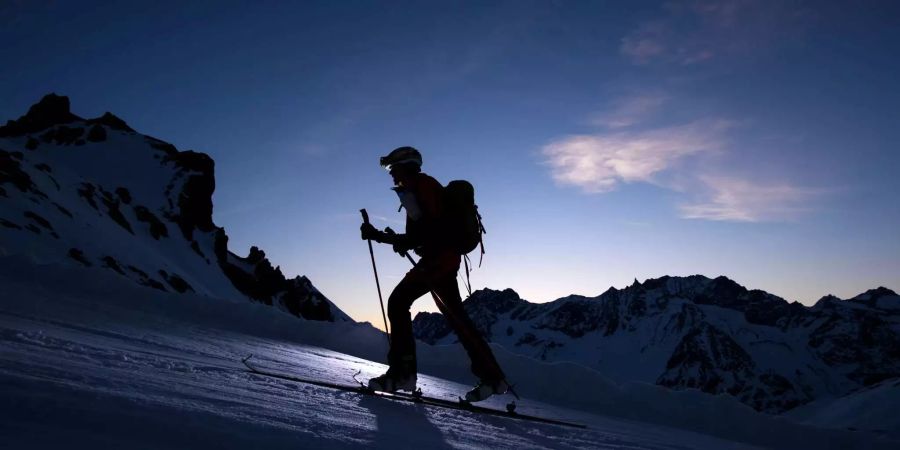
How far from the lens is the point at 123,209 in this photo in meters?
96.6

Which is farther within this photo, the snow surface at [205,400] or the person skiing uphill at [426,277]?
→ the person skiing uphill at [426,277]

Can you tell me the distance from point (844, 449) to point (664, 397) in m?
2.11

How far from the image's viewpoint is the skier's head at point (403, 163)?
545cm

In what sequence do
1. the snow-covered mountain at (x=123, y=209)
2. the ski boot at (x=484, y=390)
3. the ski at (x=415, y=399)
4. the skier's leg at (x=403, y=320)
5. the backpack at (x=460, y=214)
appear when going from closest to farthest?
the ski at (x=415, y=399), the ski boot at (x=484, y=390), the skier's leg at (x=403, y=320), the backpack at (x=460, y=214), the snow-covered mountain at (x=123, y=209)

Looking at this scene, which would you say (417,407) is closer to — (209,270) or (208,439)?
(208,439)

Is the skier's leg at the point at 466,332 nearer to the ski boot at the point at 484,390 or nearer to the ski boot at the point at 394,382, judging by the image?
the ski boot at the point at 484,390

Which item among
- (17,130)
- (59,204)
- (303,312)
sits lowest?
(303,312)

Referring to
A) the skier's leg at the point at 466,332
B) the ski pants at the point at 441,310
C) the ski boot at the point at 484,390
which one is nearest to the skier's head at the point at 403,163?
the ski pants at the point at 441,310

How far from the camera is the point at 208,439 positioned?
78.9 inches

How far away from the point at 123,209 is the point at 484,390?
352 ft

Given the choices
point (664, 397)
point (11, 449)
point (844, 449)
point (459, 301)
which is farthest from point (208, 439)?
point (844, 449)

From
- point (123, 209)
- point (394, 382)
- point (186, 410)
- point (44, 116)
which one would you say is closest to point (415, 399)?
point (394, 382)

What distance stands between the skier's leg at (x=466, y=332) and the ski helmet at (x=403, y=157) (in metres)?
1.18

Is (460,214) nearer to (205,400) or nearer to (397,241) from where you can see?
(397,241)
